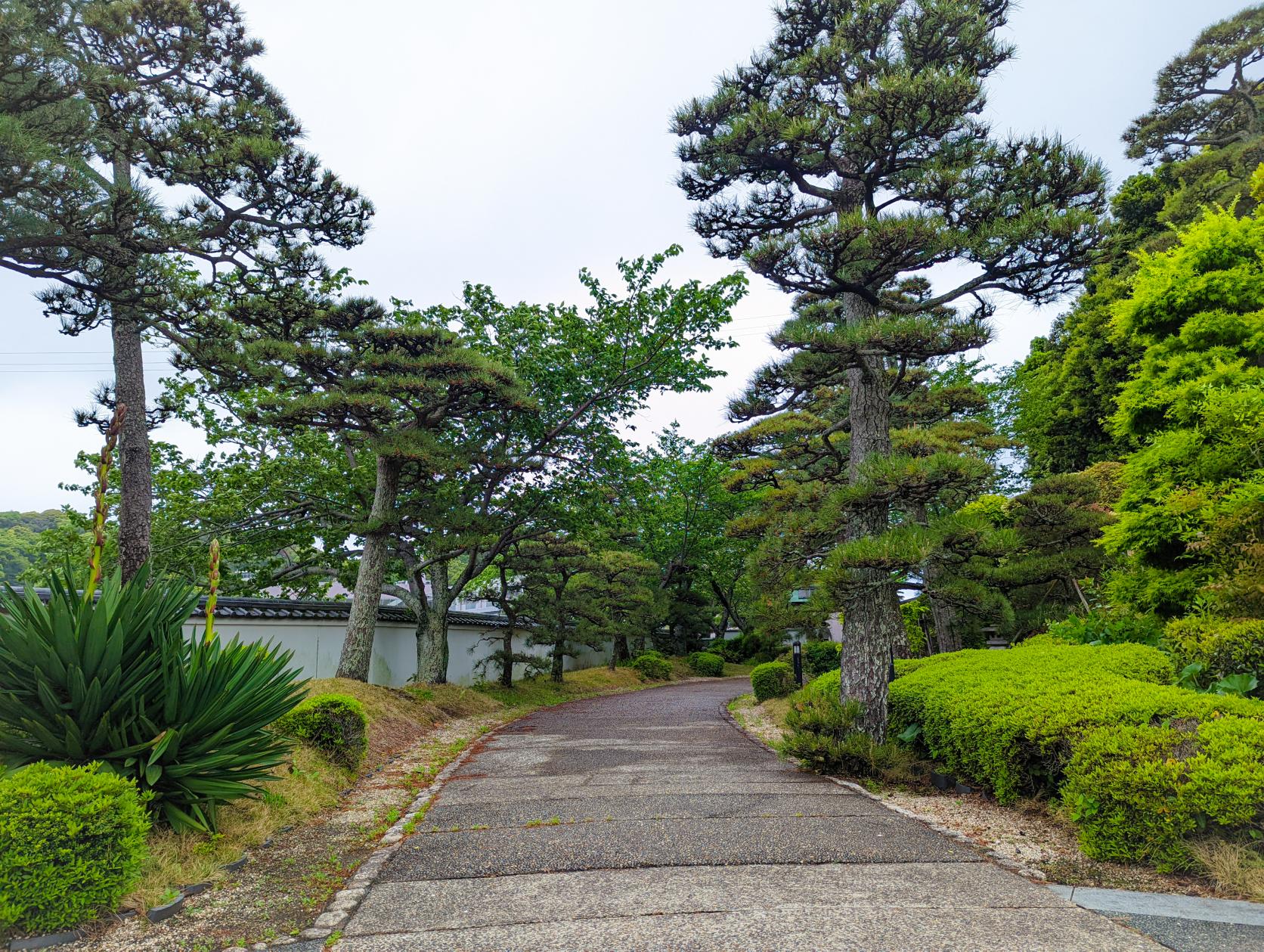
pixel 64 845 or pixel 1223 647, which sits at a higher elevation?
pixel 1223 647

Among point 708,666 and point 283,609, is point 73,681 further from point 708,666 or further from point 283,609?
point 708,666

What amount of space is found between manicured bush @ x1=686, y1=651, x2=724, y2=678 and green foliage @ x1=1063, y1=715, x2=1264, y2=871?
25.9 metres

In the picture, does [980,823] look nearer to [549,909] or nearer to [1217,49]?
[549,909]

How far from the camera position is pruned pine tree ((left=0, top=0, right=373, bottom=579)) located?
7559 mm

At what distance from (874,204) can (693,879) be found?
25.6 feet

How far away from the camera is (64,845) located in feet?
11.9

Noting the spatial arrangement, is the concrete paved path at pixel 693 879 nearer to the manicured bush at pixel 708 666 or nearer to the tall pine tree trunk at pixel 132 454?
the tall pine tree trunk at pixel 132 454

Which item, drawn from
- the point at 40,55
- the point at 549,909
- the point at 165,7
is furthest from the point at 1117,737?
the point at 165,7

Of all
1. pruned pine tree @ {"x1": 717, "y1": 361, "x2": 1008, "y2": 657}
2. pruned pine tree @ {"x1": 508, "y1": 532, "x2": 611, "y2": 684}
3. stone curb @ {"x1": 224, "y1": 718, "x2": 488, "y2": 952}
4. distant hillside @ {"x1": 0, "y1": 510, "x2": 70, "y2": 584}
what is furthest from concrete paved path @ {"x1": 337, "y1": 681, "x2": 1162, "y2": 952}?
distant hillside @ {"x1": 0, "y1": 510, "x2": 70, "y2": 584}

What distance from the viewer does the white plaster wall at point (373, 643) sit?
12.1m

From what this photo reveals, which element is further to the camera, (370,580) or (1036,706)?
(370,580)

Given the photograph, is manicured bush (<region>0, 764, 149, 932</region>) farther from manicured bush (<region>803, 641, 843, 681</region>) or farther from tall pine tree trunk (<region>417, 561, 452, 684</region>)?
manicured bush (<region>803, 641, 843, 681</region>)

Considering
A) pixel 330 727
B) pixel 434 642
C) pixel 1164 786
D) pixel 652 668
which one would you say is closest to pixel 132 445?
pixel 330 727

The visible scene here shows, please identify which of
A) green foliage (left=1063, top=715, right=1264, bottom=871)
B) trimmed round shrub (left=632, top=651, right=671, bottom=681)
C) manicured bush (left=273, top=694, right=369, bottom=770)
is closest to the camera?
green foliage (left=1063, top=715, right=1264, bottom=871)
